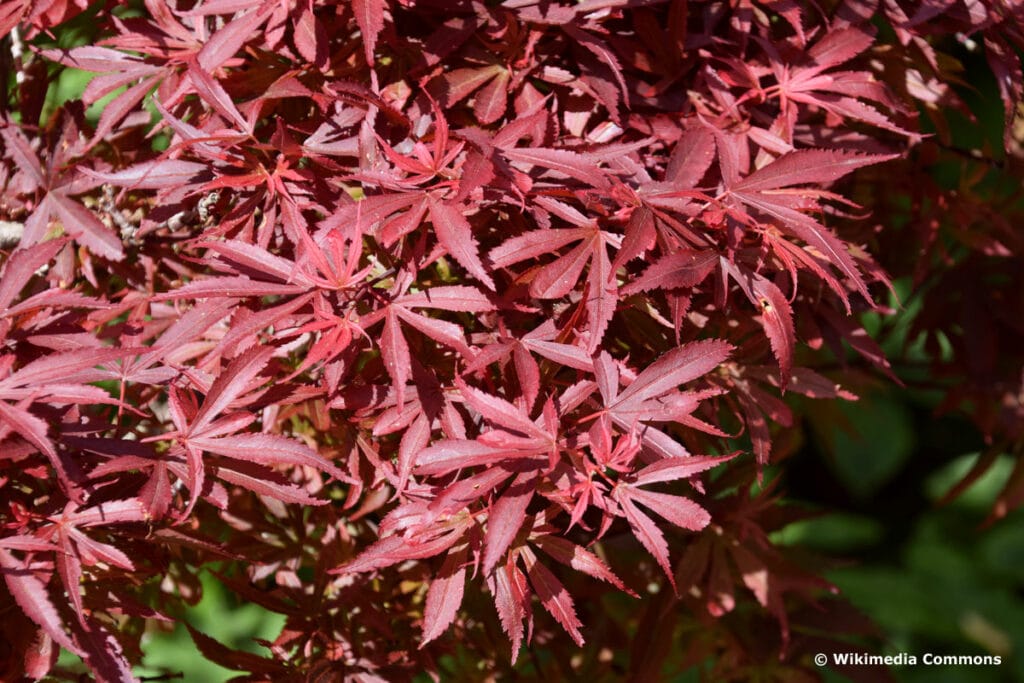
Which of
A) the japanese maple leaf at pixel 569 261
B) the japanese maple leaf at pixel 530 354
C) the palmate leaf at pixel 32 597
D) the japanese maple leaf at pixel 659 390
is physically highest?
the japanese maple leaf at pixel 569 261

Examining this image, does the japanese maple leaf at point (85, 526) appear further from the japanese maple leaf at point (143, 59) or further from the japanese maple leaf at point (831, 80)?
the japanese maple leaf at point (831, 80)

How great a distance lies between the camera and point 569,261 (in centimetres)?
84

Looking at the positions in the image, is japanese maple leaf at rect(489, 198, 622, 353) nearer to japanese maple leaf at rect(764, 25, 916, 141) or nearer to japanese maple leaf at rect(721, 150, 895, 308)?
japanese maple leaf at rect(721, 150, 895, 308)

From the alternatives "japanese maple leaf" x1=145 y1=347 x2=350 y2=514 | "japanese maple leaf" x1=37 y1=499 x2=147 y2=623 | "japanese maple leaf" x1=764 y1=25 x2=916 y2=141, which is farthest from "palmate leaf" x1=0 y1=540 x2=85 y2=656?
"japanese maple leaf" x1=764 y1=25 x2=916 y2=141

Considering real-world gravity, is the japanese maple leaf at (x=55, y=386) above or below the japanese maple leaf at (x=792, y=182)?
below

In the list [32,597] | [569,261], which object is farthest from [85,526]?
[569,261]

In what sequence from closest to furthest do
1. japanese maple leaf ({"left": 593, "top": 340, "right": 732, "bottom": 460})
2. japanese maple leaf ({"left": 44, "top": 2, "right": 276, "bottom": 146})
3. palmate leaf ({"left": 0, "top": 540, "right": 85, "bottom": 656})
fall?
palmate leaf ({"left": 0, "top": 540, "right": 85, "bottom": 656}) → japanese maple leaf ({"left": 593, "top": 340, "right": 732, "bottom": 460}) → japanese maple leaf ({"left": 44, "top": 2, "right": 276, "bottom": 146})

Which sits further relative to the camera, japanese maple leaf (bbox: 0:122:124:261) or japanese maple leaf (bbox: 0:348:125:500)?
japanese maple leaf (bbox: 0:122:124:261)

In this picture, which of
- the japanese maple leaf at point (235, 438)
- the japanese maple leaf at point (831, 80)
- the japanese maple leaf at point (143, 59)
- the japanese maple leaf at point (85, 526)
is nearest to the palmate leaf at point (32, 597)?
the japanese maple leaf at point (85, 526)

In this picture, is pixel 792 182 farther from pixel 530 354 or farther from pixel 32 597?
pixel 32 597

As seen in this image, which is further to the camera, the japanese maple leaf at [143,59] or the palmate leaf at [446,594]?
the japanese maple leaf at [143,59]

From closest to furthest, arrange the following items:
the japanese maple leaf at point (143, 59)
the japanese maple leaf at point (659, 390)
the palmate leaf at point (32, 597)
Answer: the palmate leaf at point (32, 597) < the japanese maple leaf at point (659, 390) < the japanese maple leaf at point (143, 59)

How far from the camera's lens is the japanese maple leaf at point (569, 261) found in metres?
0.82

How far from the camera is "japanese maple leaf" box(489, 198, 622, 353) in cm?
82
